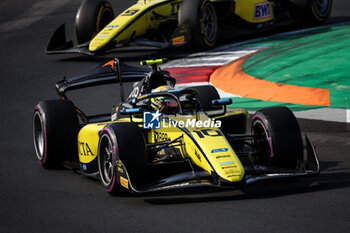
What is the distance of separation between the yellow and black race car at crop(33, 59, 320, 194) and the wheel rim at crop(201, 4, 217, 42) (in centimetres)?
761

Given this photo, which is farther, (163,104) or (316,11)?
(316,11)

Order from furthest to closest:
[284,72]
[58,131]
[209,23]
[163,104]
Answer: [209,23], [284,72], [58,131], [163,104]

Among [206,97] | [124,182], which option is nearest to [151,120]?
[124,182]

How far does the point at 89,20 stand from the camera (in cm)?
1661

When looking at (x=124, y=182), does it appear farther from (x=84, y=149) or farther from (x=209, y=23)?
(x=209, y=23)

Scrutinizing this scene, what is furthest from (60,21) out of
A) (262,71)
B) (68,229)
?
(68,229)

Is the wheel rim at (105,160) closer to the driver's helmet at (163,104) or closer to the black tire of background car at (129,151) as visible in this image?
the black tire of background car at (129,151)

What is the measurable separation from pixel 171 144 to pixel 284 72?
218 inches

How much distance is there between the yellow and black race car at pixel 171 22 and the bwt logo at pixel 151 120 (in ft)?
26.4

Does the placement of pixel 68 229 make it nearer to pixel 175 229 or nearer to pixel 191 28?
pixel 175 229

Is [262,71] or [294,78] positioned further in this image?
[262,71]

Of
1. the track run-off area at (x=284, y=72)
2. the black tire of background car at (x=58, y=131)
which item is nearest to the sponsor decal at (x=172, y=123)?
the black tire of background car at (x=58, y=131)

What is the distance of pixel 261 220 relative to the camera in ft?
19.4

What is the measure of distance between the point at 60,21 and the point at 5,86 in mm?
8373
